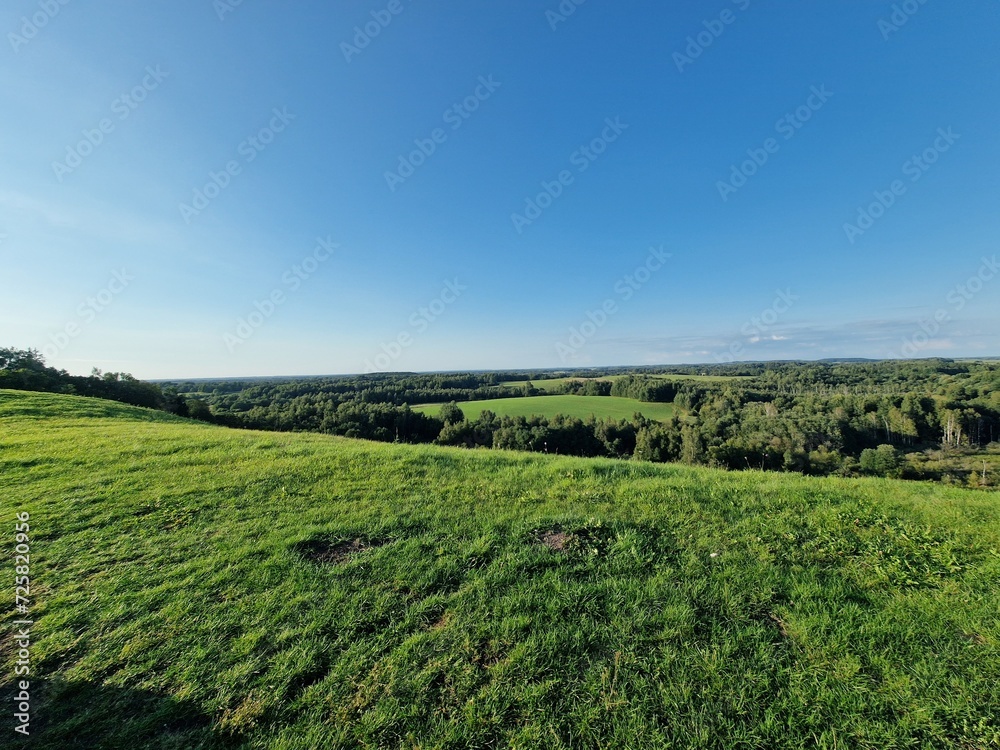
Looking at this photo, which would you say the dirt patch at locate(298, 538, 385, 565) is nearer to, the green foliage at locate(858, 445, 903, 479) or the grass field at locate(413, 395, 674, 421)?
the green foliage at locate(858, 445, 903, 479)

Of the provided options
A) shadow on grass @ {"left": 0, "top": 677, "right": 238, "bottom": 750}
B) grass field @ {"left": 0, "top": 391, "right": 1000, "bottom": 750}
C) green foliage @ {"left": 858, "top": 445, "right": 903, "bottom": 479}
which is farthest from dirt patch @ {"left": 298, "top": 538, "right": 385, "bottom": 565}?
green foliage @ {"left": 858, "top": 445, "right": 903, "bottom": 479}

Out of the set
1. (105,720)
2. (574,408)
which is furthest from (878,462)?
(105,720)

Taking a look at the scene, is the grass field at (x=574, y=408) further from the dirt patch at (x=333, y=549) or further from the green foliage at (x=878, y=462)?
the dirt patch at (x=333, y=549)

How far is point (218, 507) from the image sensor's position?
23.7 ft

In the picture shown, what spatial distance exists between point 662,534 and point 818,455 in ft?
161

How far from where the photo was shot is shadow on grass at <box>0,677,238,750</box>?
2896mm

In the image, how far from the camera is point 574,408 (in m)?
68.9

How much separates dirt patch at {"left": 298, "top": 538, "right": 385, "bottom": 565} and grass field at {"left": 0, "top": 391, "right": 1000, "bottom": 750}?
4 centimetres

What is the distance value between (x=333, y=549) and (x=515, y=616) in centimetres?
320

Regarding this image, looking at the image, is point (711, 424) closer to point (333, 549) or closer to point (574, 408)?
point (574, 408)

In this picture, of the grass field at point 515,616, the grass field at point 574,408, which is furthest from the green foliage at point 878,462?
the grass field at point 515,616

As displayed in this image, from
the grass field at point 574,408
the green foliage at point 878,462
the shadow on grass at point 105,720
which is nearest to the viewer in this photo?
the shadow on grass at point 105,720

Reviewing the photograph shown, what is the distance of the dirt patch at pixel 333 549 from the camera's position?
5.46m

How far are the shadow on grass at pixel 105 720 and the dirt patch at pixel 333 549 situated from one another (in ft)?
7.20
